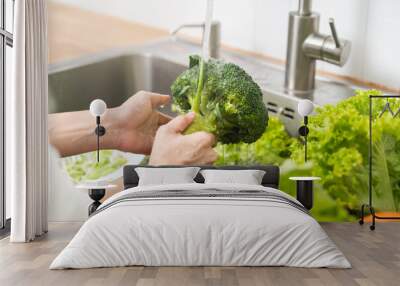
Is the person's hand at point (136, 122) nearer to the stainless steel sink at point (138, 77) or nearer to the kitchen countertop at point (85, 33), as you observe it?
the stainless steel sink at point (138, 77)

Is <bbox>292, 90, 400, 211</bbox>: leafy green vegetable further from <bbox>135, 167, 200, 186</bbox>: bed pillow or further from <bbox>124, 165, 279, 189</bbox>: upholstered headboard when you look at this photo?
<bbox>135, 167, 200, 186</bbox>: bed pillow

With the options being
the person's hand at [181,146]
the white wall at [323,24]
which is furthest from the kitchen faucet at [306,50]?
the person's hand at [181,146]

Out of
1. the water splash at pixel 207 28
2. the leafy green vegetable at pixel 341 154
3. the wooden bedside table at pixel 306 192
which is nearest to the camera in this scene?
the wooden bedside table at pixel 306 192

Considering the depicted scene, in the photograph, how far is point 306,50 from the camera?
7625 millimetres

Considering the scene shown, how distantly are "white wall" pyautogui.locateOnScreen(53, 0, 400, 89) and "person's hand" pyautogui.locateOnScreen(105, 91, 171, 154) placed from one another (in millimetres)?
985

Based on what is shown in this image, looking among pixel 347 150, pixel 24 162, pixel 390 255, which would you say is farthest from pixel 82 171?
pixel 390 255

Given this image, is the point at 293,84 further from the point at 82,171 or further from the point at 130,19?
the point at 82,171

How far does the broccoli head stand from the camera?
7.59m

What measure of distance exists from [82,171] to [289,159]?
7.50ft

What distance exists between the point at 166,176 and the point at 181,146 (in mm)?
722

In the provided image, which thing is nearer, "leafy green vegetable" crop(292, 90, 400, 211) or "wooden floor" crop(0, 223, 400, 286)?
"wooden floor" crop(0, 223, 400, 286)

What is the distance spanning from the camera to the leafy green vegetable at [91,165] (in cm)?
779

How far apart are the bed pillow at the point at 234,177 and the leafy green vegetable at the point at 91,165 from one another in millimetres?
1129

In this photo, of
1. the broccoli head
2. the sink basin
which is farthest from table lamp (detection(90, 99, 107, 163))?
the broccoli head
